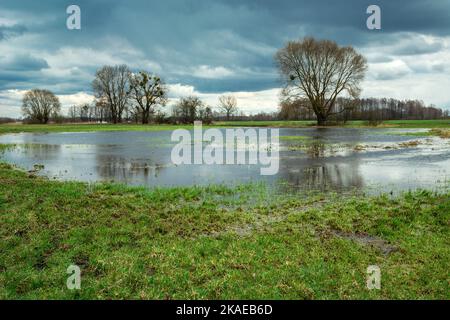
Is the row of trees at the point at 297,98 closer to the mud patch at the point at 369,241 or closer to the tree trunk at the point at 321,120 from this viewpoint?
the tree trunk at the point at 321,120

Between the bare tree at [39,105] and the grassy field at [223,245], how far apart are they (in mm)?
110515

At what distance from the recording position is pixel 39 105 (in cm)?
11106

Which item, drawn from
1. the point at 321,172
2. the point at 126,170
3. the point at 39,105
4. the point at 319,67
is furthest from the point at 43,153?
the point at 39,105

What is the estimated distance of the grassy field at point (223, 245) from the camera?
17.9 feet

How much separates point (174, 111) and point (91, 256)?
4007 inches

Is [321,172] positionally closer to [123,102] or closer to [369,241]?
[369,241]

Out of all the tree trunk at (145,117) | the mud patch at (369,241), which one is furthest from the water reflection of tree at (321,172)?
the tree trunk at (145,117)

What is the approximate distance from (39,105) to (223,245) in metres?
120

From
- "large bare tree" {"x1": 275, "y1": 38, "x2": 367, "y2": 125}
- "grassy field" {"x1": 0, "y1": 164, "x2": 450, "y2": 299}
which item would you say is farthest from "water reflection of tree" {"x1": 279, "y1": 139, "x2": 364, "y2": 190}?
"large bare tree" {"x1": 275, "y1": 38, "x2": 367, "y2": 125}

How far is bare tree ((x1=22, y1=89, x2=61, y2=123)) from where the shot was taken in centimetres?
10949

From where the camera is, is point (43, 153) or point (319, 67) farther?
point (319, 67)

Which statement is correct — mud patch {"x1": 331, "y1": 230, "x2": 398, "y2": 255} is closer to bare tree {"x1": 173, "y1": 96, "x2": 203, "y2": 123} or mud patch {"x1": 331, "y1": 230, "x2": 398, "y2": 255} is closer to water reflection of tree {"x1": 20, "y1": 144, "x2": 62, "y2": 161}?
water reflection of tree {"x1": 20, "y1": 144, "x2": 62, "y2": 161}

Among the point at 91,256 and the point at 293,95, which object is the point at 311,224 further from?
the point at 293,95
